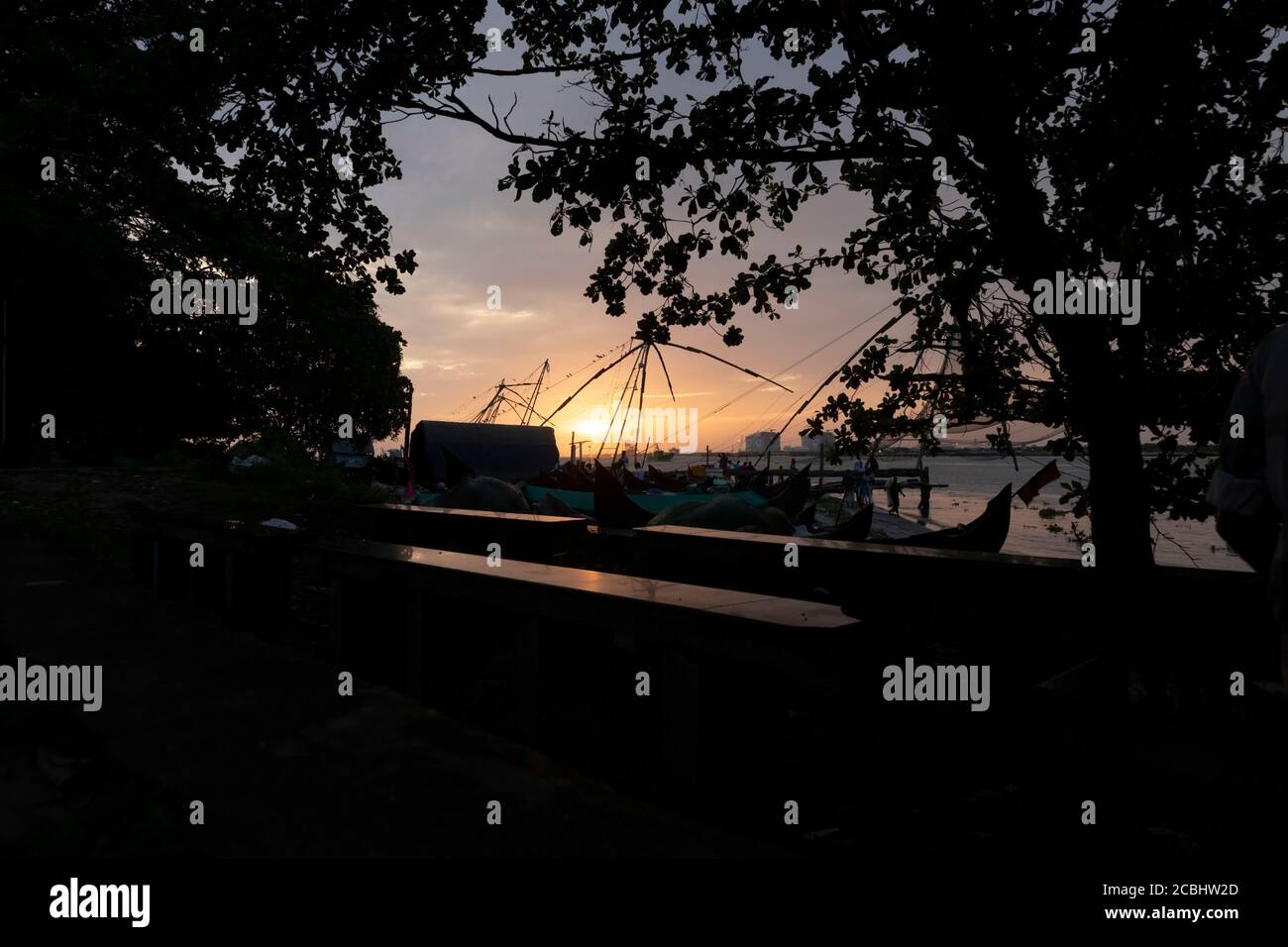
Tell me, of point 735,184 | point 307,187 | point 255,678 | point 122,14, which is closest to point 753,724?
point 255,678

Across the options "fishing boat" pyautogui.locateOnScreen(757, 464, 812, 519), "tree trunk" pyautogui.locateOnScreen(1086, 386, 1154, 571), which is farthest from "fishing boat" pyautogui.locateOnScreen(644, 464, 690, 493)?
"tree trunk" pyautogui.locateOnScreen(1086, 386, 1154, 571)

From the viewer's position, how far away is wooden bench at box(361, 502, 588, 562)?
7473mm

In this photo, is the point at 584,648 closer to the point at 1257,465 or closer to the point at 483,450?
the point at 1257,465

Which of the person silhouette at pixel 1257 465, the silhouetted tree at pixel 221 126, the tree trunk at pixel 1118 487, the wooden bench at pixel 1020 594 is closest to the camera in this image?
the person silhouette at pixel 1257 465

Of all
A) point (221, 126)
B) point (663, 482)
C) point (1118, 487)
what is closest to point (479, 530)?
point (221, 126)

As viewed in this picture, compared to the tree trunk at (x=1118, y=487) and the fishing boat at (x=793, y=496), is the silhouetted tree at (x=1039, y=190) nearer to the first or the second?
the tree trunk at (x=1118, y=487)

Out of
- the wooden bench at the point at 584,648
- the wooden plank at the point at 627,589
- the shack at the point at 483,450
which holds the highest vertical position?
the shack at the point at 483,450

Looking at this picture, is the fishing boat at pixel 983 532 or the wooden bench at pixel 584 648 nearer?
the wooden bench at pixel 584 648

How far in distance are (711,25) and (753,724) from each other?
19.6ft

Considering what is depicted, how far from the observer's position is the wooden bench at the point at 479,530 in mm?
7473

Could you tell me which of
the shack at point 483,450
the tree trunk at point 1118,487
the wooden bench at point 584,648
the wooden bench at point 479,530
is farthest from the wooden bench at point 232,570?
the shack at point 483,450

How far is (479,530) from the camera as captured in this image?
8008 mm

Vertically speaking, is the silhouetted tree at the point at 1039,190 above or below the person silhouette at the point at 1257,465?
above

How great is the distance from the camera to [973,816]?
4176 millimetres
